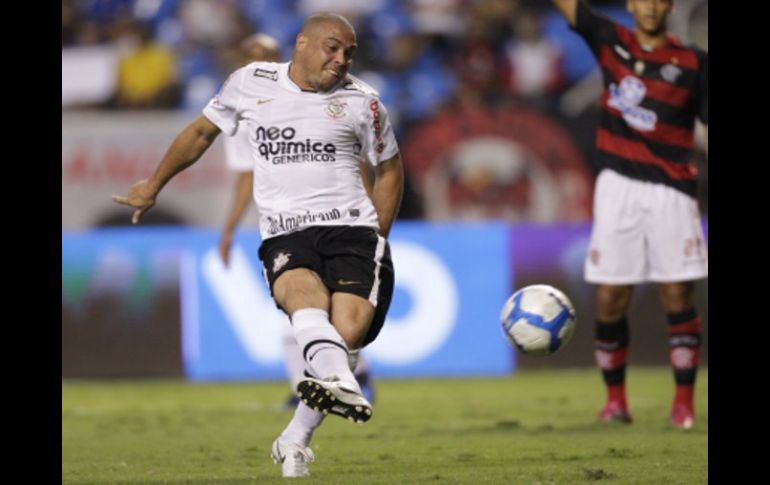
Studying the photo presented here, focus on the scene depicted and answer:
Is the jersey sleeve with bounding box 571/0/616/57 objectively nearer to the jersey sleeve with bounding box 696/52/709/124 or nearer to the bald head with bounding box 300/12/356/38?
the jersey sleeve with bounding box 696/52/709/124

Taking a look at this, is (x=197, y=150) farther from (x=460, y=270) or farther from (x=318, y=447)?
(x=460, y=270)

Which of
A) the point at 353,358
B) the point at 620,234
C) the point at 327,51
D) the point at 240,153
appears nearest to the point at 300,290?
the point at 353,358

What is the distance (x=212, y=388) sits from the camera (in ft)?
43.1

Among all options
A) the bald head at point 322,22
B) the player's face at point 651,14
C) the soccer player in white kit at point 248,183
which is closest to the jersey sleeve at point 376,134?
the bald head at point 322,22

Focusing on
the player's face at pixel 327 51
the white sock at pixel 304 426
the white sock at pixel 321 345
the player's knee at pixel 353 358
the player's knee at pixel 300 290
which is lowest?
the white sock at pixel 304 426

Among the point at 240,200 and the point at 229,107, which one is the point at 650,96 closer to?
the point at 240,200

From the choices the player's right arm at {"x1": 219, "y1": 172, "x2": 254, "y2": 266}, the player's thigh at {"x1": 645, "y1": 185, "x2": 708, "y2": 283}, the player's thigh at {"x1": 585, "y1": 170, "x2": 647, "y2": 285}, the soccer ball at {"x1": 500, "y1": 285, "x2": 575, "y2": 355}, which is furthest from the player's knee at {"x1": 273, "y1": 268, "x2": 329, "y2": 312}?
the player's right arm at {"x1": 219, "y1": 172, "x2": 254, "y2": 266}

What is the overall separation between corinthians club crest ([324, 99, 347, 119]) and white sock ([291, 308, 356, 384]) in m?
0.93

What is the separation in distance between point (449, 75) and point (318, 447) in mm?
9940

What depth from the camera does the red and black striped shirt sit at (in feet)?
30.7

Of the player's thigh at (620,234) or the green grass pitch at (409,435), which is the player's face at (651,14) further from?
the green grass pitch at (409,435)

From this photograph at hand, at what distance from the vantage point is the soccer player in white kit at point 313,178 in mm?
6965
